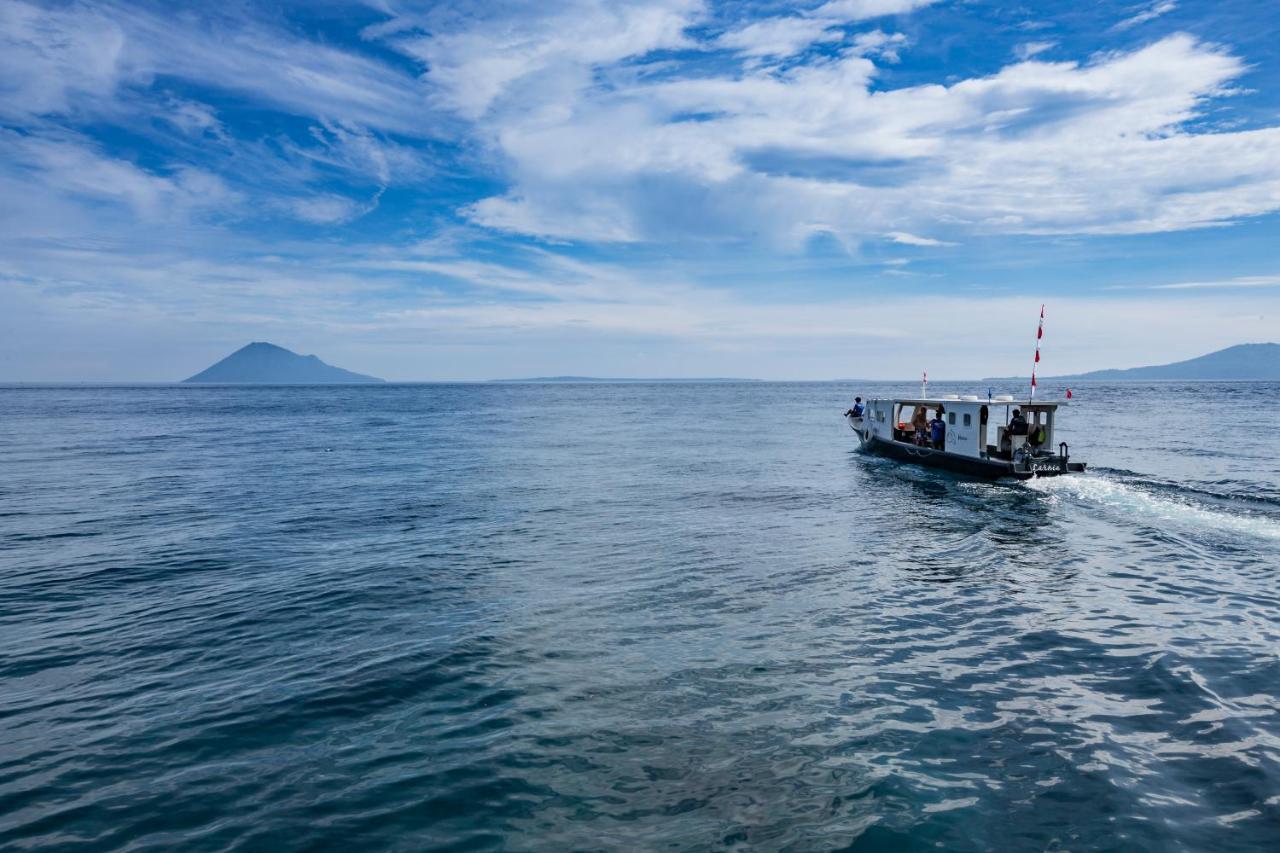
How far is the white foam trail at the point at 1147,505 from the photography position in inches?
926

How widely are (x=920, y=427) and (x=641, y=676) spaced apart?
33.7 m

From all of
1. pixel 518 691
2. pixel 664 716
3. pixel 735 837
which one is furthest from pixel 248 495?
pixel 735 837

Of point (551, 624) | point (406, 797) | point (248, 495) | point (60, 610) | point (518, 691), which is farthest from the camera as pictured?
point (248, 495)

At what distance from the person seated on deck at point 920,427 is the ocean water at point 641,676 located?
40.8 feet

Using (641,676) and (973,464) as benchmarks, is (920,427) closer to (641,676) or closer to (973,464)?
(973,464)

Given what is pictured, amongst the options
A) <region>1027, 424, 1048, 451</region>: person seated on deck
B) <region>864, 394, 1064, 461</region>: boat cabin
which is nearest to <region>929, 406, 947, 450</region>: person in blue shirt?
<region>864, 394, 1064, 461</region>: boat cabin

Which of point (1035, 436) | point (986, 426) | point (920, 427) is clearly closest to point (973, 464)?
point (986, 426)

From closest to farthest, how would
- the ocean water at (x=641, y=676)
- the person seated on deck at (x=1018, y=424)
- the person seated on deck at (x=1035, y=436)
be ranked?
the ocean water at (x=641, y=676), the person seated on deck at (x=1018, y=424), the person seated on deck at (x=1035, y=436)

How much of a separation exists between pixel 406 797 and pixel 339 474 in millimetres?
32586

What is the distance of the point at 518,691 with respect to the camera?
11.7 metres

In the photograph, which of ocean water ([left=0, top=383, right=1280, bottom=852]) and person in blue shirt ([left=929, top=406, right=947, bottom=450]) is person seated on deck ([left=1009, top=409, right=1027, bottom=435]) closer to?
person in blue shirt ([left=929, top=406, right=947, bottom=450])

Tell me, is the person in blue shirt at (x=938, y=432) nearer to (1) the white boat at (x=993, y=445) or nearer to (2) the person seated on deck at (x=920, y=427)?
(1) the white boat at (x=993, y=445)

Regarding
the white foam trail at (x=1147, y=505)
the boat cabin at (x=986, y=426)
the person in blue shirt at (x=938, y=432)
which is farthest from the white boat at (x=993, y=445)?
the white foam trail at (x=1147, y=505)

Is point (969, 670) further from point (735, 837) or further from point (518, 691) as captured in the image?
point (518, 691)
